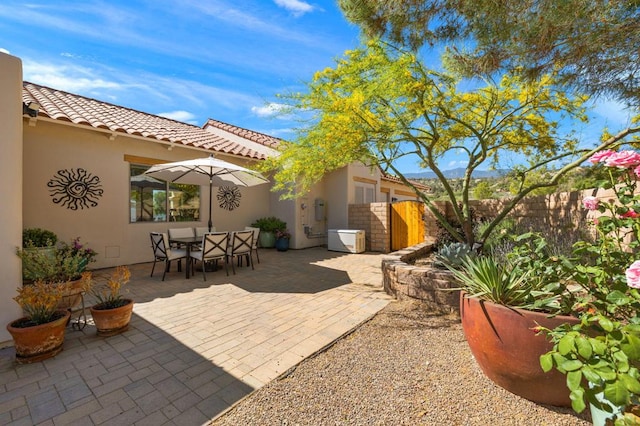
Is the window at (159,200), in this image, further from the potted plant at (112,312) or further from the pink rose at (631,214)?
the pink rose at (631,214)

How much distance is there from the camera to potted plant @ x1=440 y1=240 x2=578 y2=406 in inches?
80.3

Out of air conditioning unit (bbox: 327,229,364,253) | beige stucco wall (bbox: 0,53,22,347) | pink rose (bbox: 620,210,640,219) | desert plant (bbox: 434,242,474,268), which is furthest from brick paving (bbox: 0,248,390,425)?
air conditioning unit (bbox: 327,229,364,253)

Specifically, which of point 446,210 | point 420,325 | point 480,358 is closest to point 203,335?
point 420,325

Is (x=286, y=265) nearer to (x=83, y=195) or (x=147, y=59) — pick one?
(x=83, y=195)

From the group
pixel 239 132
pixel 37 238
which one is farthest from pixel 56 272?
pixel 239 132

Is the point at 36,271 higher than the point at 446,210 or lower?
lower

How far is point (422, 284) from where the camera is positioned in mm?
4309

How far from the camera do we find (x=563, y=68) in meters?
3.92

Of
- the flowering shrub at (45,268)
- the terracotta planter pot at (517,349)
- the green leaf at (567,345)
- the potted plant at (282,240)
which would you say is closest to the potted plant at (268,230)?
the potted plant at (282,240)

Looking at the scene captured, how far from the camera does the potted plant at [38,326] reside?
2.82 metres

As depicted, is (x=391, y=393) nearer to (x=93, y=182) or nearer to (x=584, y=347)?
(x=584, y=347)

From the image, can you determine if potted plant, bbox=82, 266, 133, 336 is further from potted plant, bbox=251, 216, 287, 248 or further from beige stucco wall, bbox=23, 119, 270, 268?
potted plant, bbox=251, 216, 287, 248

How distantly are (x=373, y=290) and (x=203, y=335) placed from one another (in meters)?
3.15

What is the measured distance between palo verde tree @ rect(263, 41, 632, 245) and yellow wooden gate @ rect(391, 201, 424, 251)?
10.6 ft
